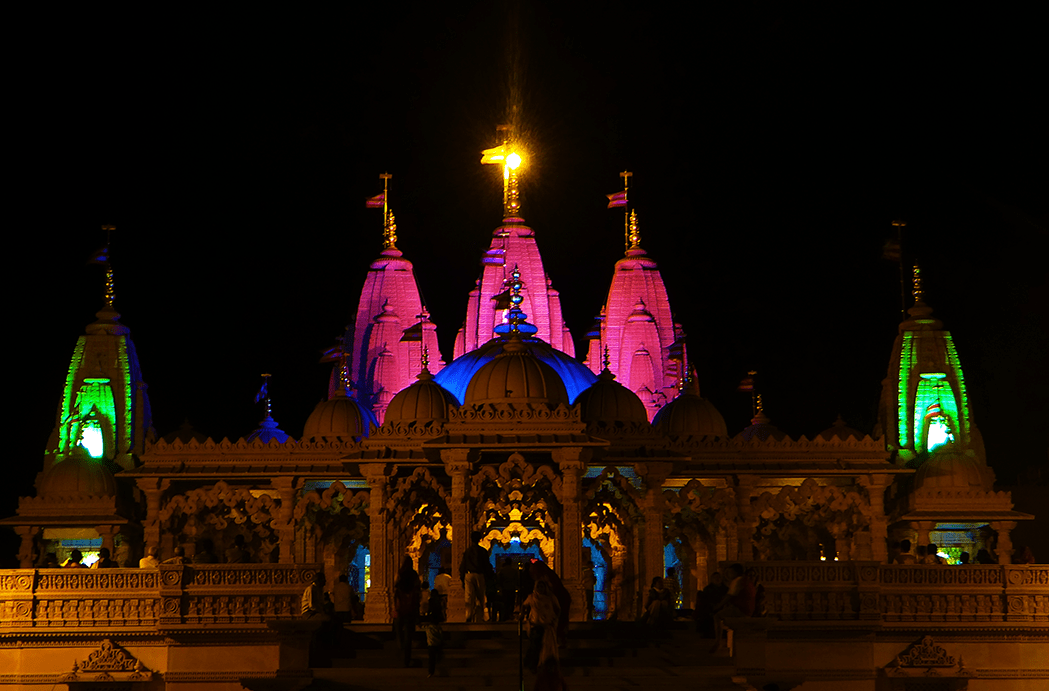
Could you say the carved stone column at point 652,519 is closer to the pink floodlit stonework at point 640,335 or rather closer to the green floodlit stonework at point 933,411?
the green floodlit stonework at point 933,411

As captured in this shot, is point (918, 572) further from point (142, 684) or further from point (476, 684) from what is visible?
point (142, 684)

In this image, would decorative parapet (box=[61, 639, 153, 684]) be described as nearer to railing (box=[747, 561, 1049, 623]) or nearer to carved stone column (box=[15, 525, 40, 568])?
railing (box=[747, 561, 1049, 623])

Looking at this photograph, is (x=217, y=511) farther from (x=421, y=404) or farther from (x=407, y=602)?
(x=407, y=602)

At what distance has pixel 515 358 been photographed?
89.0ft

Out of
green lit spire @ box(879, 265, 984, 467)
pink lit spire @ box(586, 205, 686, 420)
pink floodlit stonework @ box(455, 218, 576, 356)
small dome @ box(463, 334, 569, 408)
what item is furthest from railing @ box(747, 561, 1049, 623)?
pink floodlit stonework @ box(455, 218, 576, 356)

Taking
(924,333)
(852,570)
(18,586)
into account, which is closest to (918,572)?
(852,570)

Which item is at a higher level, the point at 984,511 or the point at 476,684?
the point at 984,511

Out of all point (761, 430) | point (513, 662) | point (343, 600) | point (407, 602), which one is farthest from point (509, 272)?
point (407, 602)

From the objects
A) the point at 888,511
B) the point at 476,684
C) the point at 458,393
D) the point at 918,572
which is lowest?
the point at 476,684

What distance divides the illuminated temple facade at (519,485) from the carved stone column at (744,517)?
0.10 feet

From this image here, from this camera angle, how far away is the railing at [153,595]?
67.9 ft

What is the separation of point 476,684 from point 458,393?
13.3m

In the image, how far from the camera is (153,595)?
21.3 metres

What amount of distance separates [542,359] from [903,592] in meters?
12.4
